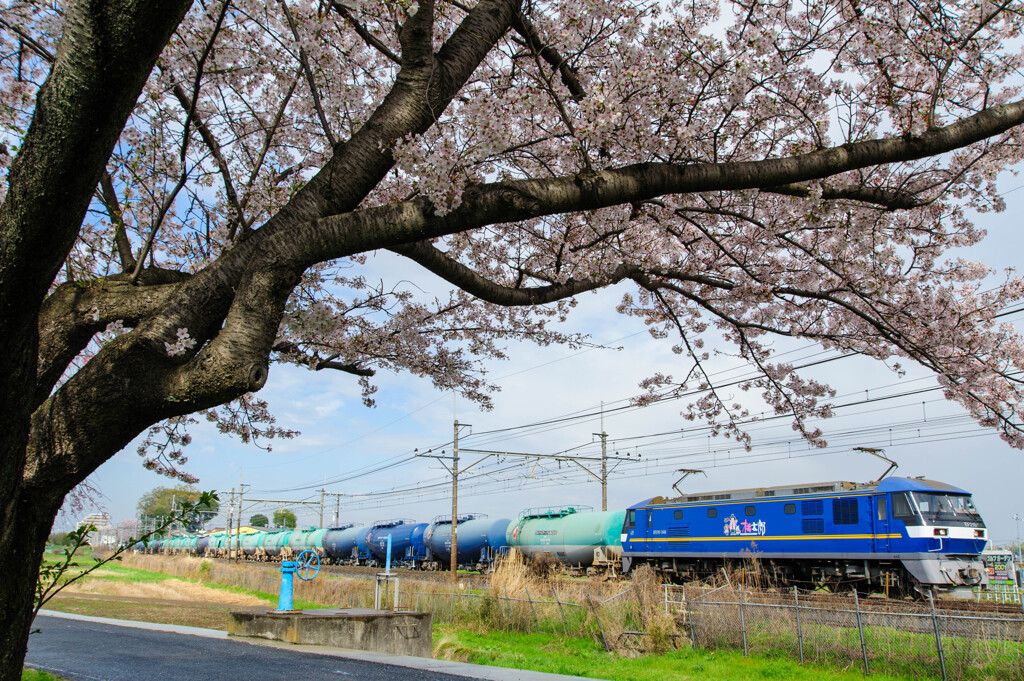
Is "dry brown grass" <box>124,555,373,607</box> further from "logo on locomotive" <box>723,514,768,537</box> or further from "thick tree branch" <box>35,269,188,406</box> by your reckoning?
"thick tree branch" <box>35,269,188,406</box>

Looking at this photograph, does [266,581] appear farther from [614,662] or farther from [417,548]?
[614,662]

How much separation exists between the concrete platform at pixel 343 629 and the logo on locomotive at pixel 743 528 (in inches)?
453

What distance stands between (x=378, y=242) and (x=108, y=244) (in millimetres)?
3523

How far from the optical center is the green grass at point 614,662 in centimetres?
1065

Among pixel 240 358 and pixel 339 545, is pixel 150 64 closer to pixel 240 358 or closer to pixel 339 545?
pixel 240 358

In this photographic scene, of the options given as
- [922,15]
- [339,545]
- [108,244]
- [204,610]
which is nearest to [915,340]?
[922,15]

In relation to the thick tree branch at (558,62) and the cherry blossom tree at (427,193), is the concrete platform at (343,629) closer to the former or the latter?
the cherry blossom tree at (427,193)

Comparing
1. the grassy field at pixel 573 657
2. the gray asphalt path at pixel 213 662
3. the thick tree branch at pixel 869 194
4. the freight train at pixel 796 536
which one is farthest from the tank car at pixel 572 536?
the thick tree branch at pixel 869 194

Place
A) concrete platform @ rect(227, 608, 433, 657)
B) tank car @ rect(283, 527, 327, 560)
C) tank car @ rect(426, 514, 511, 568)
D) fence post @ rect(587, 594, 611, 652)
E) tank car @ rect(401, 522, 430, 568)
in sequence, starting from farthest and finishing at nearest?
tank car @ rect(283, 527, 327, 560)
tank car @ rect(401, 522, 430, 568)
tank car @ rect(426, 514, 511, 568)
fence post @ rect(587, 594, 611, 652)
concrete platform @ rect(227, 608, 433, 657)

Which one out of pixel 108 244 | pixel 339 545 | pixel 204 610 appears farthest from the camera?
pixel 339 545

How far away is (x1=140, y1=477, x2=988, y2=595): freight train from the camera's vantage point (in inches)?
659

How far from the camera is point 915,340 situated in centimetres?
698

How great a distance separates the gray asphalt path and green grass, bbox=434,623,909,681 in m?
2.32

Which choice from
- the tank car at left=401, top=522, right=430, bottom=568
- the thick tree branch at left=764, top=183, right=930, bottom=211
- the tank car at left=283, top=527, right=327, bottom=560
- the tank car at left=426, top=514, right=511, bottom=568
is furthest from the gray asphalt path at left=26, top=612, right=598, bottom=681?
the tank car at left=283, top=527, right=327, bottom=560
